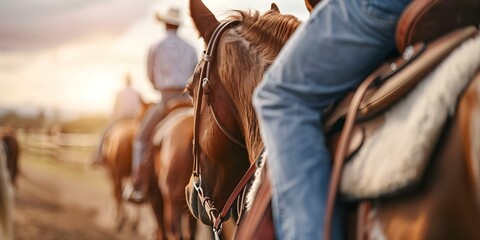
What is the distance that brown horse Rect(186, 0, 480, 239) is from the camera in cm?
133

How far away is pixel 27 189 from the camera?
579 inches

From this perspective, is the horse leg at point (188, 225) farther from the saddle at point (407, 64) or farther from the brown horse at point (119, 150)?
the brown horse at point (119, 150)

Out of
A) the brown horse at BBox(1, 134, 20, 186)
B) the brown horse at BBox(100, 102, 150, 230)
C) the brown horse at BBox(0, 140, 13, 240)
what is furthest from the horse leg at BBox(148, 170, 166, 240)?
the brown horse at BBox(1, 134, 20, 186)

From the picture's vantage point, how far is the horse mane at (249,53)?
2.33 meters

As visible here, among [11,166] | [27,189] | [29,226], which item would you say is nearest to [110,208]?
[29,226]

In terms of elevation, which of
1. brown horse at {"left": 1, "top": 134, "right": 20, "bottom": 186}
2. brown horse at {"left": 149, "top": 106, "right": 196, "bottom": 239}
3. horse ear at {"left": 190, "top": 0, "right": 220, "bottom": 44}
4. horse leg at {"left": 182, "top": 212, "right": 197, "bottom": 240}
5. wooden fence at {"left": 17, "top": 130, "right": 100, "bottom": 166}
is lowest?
wooden fence at {"left": 17, "top": 130, "right": 100, "bottom": 166}

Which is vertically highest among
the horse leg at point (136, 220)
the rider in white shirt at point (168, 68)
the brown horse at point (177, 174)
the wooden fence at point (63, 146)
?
the rider in white shirt at point (168, 68)

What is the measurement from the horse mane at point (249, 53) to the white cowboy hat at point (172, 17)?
12.2ft

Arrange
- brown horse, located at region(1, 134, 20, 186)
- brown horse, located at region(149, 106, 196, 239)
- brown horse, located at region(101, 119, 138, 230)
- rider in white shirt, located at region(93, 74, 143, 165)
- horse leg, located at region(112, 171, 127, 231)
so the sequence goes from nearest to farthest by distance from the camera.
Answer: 1. brown horse, located at region(149, 106, 196, 239)
2. brown horse, located at region(101, 119, 138, 230)
3. horse leg, located at region(112, 171, 127, 231)
4. rider in white shirt, located at region(93, 74, 143, 165)
5. brown horse, located at region(1, 134, 20, 186)

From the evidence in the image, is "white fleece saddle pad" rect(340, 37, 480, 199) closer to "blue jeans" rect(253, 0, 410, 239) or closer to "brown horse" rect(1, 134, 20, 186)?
"blue jeans" rect(253, 0, 410, 239)

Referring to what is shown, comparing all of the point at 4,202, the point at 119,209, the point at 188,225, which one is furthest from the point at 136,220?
the point at 188,225

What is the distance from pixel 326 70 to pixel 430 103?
12.6 inches

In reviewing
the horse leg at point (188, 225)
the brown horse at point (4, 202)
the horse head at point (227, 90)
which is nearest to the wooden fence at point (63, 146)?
the brown horse at point (4, 202)

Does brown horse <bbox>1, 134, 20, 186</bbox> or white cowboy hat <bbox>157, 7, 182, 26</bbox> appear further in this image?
brown horse <bbox>1, 134, 20, 186</bbox>
